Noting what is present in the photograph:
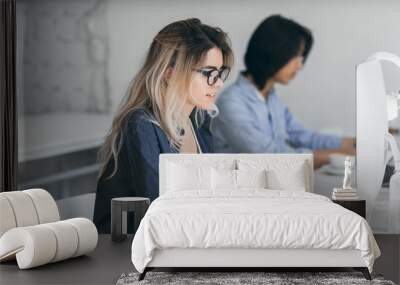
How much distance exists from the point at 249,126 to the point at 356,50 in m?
1.40

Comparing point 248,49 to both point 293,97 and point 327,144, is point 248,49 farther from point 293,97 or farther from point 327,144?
point 327,144

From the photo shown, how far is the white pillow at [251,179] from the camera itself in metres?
7.15

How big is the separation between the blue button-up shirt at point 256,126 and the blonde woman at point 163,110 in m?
0.15

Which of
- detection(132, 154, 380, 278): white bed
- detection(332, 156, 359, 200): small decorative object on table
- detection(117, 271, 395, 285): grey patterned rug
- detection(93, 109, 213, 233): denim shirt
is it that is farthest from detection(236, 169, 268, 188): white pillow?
detection(117, 271, 395, 285): grey patterned rug

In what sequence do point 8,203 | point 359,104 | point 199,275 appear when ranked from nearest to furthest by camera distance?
point 199,275 → point 8,203 → point 359,104

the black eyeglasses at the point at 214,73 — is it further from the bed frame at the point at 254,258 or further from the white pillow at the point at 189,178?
the bed frame at the point at 254,258

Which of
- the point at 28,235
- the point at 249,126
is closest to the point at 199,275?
the point at 28,235

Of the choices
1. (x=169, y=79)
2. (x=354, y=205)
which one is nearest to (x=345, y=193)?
(x=354, y=205)

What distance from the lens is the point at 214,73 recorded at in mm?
8086

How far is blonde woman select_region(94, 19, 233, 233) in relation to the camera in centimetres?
803

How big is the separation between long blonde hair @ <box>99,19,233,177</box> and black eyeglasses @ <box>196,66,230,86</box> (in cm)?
7

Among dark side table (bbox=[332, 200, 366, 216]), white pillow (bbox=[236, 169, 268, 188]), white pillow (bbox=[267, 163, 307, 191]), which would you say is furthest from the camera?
dark side table (bbox=[332, 200, 366, 216])

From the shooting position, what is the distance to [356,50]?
8047 millimetres

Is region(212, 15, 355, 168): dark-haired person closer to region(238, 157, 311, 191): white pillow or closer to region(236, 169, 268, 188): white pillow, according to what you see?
region(238, 157, 311, 191): white pillow
